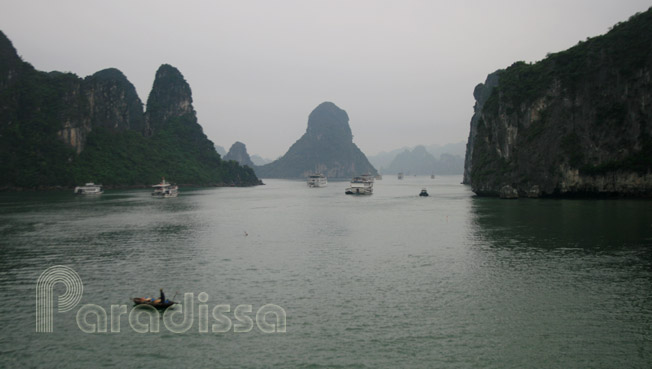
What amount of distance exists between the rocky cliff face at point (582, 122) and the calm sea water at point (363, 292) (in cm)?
4161

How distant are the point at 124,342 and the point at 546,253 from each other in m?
36.9

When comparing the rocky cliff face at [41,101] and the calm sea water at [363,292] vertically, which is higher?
the rocky cliff face at [41,101]

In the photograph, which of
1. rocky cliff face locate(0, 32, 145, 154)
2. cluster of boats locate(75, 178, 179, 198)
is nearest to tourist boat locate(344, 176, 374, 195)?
cluster of boats locate(75, 178, 179, 198)

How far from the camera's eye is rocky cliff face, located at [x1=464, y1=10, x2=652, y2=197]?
91.6 metres

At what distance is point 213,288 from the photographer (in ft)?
95.4

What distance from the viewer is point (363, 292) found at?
27.9 m

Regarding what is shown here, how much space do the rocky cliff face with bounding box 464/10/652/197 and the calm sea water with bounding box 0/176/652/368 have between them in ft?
137

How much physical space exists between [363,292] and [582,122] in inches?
3896

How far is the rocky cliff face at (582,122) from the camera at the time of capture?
9162cm

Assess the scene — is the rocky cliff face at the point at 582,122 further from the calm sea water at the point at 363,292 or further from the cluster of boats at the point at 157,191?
the cluster of boats at the point at 157,191

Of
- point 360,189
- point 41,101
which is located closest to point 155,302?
point 360,189

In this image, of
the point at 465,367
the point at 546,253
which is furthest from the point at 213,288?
the point at 546,253

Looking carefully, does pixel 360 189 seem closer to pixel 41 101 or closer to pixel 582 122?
pixel 582 122

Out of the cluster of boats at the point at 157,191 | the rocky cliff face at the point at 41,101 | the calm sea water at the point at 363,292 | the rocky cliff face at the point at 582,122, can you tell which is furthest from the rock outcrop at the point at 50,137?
the rocky cliff face at the point at 582,122
